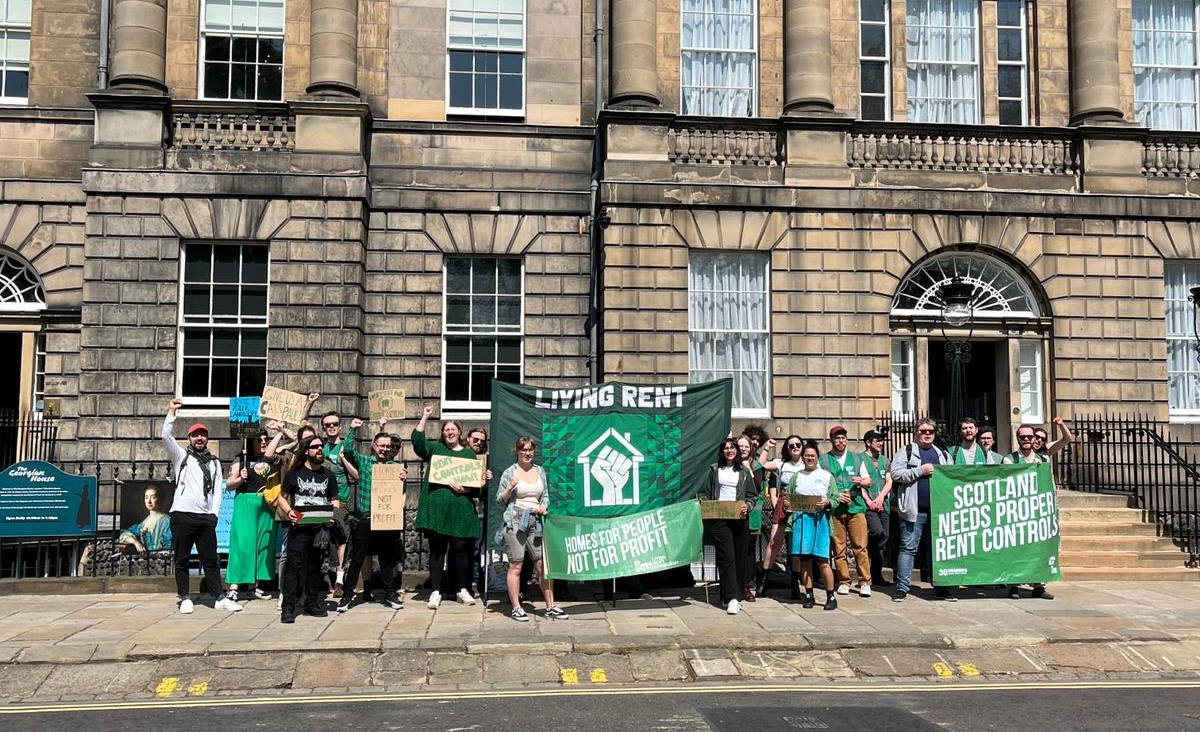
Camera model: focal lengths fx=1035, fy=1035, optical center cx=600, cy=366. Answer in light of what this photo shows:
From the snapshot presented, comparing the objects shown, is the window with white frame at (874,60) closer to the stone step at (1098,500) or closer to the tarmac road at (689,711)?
the stone step at (1098,500)

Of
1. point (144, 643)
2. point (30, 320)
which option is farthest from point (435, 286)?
point (144, 643)

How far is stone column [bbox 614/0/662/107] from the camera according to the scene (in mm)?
17297

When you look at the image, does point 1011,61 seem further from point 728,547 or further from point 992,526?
point 728,547

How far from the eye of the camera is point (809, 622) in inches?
412

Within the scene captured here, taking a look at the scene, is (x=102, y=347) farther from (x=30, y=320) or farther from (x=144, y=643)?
(x=144, y=643)

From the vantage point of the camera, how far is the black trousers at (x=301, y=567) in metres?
10.3

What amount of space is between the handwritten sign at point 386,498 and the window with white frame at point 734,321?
→ 7378mm

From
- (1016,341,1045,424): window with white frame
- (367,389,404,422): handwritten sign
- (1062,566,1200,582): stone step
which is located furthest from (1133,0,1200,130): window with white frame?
(367,389,404,422): handwritten sign

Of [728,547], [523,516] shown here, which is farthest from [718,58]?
[523,516]

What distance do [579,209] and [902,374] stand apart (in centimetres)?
630

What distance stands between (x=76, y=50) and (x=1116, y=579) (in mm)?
18298

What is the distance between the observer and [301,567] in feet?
34.4

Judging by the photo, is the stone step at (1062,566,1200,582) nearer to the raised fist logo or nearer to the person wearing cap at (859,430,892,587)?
the person wearing cap at (859,430,892,587)

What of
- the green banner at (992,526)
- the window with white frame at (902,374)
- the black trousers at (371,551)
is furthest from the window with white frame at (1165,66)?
the black trousers at (371,551)
